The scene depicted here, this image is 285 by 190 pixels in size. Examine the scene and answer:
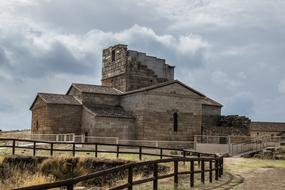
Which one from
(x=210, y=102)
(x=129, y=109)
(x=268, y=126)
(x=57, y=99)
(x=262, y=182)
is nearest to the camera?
(x=262, y=182)

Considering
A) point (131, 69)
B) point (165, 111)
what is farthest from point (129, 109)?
point (131, 69)

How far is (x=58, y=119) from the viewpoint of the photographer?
128 ft

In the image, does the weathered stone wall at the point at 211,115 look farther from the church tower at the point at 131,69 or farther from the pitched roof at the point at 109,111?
the pitched roof at the point at 109,111

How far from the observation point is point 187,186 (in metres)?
13.7

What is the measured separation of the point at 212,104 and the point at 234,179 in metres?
34.3

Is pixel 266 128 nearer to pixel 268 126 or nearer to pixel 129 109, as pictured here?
pixel 268 126

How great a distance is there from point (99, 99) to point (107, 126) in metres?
4.97

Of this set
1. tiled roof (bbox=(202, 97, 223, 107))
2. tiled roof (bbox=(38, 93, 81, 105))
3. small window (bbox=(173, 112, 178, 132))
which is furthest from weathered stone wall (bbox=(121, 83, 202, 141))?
tiled roof (bbox=(202, 97, 223, 107))

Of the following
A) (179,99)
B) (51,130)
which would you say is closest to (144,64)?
(179,99)

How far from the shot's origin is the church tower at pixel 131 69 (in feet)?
146

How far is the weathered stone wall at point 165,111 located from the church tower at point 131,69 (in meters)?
3.24

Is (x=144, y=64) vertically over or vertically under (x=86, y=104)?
over

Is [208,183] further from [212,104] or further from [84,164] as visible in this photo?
[212,104]

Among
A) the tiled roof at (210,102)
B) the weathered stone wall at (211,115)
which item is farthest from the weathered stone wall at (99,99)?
the tiled roof at (210,102)
